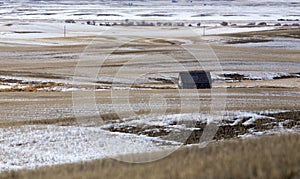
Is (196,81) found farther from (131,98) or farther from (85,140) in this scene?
(85,140)

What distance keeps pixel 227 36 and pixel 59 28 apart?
39.3m

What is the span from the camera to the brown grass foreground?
7.68 metres

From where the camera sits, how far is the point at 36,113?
83.9 feet

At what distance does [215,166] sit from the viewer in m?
8.25

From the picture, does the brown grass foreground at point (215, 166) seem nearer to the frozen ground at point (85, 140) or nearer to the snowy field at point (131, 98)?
the snowy field at point (131, 98)

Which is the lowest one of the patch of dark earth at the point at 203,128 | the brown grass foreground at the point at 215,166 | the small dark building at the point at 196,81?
the small dark building at the point at 196,81

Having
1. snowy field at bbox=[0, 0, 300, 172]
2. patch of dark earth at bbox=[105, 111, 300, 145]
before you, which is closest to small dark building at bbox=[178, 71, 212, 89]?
snowy field at bbox=[0, 0, 300, 172]

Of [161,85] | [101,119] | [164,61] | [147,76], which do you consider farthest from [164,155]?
[164,61]

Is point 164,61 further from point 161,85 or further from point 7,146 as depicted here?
point 7,146

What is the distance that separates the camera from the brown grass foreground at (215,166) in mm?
7680

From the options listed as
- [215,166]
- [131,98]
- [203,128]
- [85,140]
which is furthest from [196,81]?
[215,166]

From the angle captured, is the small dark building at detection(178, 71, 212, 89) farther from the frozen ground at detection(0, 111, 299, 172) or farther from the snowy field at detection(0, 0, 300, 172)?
the frozen ground at detection(0, 111, 299, 172)

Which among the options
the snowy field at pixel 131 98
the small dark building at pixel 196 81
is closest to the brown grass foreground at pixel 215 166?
the snowy field at pixel 131 98

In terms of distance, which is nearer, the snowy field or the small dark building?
the snowy field
